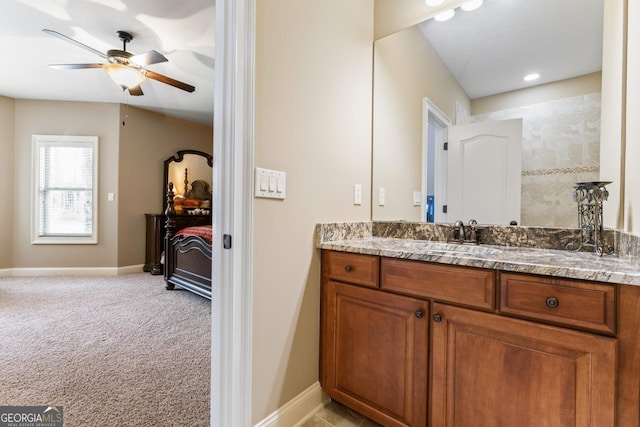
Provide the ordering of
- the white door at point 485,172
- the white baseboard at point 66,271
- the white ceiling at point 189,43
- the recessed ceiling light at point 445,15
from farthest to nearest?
the white baseboard at point 66,271 < the recessed ceiling light at point 445,15 < the white door at point 485,172 < the white ceiling at point 189,43

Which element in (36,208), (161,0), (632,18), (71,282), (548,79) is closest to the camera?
(632,18)

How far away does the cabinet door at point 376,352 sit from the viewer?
119cm

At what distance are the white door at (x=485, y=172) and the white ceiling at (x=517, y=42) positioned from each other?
0.68ft

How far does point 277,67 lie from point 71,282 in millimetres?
4464

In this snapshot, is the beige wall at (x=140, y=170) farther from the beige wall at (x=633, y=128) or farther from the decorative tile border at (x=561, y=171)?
the beige wall at (x=633, y=128)

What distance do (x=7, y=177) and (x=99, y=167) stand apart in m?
1.22

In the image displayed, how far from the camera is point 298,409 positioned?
4.61ft

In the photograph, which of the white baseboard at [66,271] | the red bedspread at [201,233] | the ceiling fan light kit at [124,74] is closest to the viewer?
the ceiling fan light kit at [124,74]

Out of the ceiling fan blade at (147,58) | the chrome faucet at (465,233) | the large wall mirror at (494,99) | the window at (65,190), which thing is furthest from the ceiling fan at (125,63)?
the chrome faucet at (465,233)

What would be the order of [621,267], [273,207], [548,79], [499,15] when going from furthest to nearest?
[499,15] → [548,79] → [273,207] → [621,267]

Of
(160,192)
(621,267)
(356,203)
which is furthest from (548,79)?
(160,192)

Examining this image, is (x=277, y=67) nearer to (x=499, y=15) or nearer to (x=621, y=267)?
(x=499, y=15)

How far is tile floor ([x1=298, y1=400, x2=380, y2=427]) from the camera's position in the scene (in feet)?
4.62

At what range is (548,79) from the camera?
140cm
